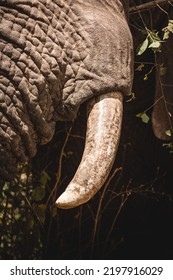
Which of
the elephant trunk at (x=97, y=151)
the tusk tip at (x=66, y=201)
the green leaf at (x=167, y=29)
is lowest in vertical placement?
the tusk tip at (x=66, y=201)

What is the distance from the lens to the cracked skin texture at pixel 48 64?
195 cm

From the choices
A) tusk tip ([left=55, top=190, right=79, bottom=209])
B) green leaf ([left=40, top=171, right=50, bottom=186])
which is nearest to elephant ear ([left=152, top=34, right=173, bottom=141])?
green leaf ([left=40, top=171, right=50, bottom=186])

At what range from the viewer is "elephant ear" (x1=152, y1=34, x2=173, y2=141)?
8.82 feet

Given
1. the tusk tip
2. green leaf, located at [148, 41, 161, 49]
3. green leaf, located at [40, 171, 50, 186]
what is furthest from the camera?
green leaf, located at [40, 171, 50, 186]

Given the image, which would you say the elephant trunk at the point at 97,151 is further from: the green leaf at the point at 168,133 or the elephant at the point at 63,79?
the green leaf at the point at 168,133

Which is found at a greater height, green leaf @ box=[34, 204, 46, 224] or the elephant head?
the elephant head

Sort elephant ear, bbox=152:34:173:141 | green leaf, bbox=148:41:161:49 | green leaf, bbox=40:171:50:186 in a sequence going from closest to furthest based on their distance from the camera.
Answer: green leaf, bbox=148:41:161:49
elephant ear, bbox=152:34:173:141
green leaf, bbox=40:171:50:186

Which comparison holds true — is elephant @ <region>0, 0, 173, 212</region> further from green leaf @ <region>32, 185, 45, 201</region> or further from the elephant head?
green leaf @ <region>32, 185, 45, 201</region>

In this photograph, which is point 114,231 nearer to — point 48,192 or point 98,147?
point 48,192

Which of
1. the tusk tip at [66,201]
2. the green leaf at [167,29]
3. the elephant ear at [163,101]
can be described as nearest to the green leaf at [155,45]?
the green leaf at [167,29]

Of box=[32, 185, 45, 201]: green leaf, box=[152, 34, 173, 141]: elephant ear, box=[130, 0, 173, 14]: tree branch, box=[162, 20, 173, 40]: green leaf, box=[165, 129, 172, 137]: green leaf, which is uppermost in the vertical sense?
box=[130, 0, 173, 14]: tree branch

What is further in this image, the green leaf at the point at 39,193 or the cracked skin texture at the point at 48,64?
the green leaf at the point at 39,193

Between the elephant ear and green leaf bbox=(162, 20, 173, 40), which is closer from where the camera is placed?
green leaf bbox=(162, 20, 173, 40)
